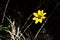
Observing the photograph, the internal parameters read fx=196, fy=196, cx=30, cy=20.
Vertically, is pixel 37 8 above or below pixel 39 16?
above

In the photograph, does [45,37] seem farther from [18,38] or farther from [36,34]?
[18,38]

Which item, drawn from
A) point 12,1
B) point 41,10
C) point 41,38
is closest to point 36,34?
point 41,38

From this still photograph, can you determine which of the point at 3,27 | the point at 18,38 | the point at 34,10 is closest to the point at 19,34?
the point at 18,38

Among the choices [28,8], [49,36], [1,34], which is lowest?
[49,36]

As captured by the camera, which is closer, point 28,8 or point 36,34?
point 36,34

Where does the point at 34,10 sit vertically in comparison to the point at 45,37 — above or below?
above

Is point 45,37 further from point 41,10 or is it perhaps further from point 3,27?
point 3,27
